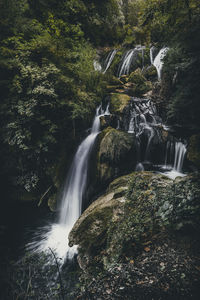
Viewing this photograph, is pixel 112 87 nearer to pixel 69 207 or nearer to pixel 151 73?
pixel 151 73

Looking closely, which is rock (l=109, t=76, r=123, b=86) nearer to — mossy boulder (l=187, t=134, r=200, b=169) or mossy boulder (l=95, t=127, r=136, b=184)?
mossy boulder (l=95, t=127, r=136, b=184)

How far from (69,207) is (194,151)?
6176 millimetres

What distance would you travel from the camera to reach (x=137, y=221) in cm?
305

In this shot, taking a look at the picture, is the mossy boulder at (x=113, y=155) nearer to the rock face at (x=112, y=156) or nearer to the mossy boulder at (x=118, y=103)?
the rock face at (x=112, y=156)

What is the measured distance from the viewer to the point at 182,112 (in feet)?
21.0

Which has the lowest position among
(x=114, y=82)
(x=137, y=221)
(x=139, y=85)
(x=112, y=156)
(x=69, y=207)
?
Result: (x=69, y=207)

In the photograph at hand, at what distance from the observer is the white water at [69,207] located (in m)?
4.92

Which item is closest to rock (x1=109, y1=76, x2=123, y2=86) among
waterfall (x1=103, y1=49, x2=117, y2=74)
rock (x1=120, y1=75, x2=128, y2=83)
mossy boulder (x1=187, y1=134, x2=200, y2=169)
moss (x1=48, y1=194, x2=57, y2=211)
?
rock (x1=120, y1=75, x2=128, y2=83)

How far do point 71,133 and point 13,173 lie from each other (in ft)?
11.4

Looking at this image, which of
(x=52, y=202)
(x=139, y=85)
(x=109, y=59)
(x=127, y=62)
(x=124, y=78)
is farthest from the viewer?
(x=109, y=59)

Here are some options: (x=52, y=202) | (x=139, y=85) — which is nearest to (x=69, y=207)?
(x=52, y=202)

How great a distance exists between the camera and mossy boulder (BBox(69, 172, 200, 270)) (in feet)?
8.06

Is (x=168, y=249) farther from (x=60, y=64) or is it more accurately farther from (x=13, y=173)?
(x=60, y=64)

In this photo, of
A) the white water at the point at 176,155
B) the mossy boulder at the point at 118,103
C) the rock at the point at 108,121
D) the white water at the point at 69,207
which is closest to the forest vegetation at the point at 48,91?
the white water at the point at 69,207
